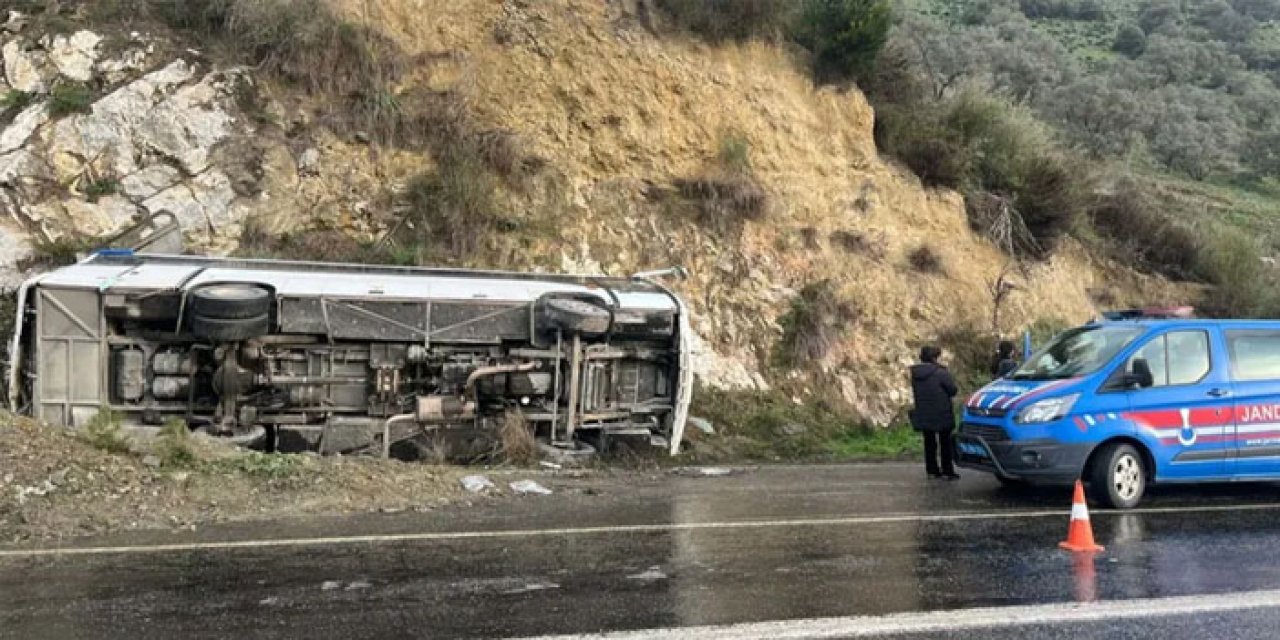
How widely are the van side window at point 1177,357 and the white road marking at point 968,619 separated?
364 cm

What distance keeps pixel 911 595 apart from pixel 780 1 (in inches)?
591

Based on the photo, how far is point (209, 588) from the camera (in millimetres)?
6035

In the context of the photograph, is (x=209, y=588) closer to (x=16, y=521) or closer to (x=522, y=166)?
(x=16, y=521)

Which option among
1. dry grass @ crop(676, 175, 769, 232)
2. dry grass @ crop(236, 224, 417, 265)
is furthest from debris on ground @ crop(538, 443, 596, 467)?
dry grass @ crop(676, 175, 769, 232)

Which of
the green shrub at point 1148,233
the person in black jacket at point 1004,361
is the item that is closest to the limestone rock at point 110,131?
the person in black jacket at point 1004,361

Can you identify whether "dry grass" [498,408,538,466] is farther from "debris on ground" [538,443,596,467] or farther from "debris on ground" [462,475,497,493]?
"debris on ground" [462,475,497,493]

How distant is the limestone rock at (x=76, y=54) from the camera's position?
1498 cm

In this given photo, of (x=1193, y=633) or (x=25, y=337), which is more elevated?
(x=25, y=337)

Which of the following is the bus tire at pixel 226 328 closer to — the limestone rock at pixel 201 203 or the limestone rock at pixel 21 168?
the limestone rock at pixel 201 203

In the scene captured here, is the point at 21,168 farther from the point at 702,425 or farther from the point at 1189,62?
the point at 1189,62

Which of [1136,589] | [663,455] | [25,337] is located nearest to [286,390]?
[25,337]

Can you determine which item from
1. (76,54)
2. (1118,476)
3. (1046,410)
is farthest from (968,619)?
(76,54)

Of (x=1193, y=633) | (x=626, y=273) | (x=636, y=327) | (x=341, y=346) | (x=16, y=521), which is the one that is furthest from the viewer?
(x=626, y=273)

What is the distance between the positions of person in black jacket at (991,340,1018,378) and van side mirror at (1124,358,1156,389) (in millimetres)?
1506
